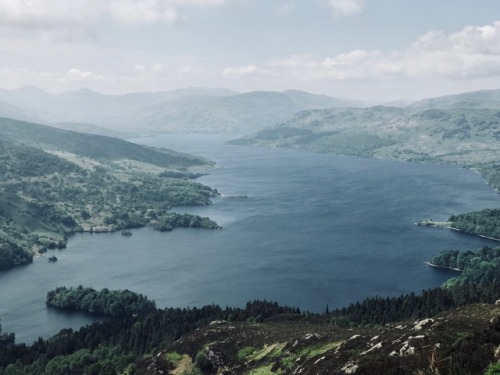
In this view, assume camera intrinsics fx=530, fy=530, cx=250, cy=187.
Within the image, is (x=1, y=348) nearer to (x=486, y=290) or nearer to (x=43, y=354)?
(x=43, y=354)

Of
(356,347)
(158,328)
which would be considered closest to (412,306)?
(158,328)

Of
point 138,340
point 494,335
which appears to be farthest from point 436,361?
point 138,340

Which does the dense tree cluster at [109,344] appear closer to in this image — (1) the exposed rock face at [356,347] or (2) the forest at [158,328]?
(2) the forest at [158,328]

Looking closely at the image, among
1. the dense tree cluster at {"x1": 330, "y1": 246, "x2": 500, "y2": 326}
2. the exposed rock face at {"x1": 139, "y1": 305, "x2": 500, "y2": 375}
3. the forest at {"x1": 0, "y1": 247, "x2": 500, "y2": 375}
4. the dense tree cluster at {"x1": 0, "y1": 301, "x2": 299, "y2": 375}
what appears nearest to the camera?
the exposed rock face at {"x1": 139, "y1": 305, "x2": 500, "y2": 375}

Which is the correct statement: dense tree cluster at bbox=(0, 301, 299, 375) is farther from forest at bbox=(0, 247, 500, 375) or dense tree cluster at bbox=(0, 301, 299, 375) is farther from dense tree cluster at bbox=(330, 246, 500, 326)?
dense tree cluster at bbox=(330, 246, 500, 326)

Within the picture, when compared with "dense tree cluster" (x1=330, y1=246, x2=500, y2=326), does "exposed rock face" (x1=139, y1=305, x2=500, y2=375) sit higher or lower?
higher

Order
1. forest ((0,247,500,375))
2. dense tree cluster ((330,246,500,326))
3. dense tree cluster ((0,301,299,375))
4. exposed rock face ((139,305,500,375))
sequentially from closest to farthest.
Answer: exposed rock face ((139,305,500,375)) < dense tree cluster ((0,301,299,375)) < forest ((0,247,500,375)) < dense tree cluster ((330,246,500,326))

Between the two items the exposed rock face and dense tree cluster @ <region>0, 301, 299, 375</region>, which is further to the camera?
dense tree cluster @ <region>0, 301, 299, 375</region>

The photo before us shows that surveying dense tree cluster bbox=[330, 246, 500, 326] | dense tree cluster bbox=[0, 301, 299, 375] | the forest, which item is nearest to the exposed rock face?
the forest

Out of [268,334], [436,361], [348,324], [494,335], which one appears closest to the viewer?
[436,361]
